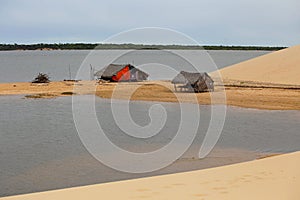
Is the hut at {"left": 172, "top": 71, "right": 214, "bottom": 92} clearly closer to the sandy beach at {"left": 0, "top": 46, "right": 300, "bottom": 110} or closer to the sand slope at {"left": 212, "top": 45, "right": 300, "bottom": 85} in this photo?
the sandy beach at {"left": 0, "top": 46, "right": 300, "bottom": 110}

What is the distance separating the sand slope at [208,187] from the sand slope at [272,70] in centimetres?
3163

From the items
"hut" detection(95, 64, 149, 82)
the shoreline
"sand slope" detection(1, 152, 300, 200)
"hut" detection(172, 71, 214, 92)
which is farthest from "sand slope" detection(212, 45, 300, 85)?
"sand slope" detection(1, 152, 300, 200)

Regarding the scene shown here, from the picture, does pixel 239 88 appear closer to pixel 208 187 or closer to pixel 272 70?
pixel 272 70

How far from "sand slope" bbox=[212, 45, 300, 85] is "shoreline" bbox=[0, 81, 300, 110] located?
3897mm

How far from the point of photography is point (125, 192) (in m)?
8.30

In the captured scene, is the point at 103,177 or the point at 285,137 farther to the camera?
the point at 285,137

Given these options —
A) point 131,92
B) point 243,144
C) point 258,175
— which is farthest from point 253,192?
point 131,92

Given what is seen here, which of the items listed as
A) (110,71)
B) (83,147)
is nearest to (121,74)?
(110,71)

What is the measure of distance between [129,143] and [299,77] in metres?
28.3

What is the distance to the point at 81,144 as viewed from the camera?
17.5 metres

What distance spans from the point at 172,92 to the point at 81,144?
19566 mm

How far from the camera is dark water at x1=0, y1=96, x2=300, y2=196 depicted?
12.4 meters

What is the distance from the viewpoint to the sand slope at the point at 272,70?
42.9m

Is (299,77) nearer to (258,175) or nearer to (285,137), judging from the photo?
(285,137)
